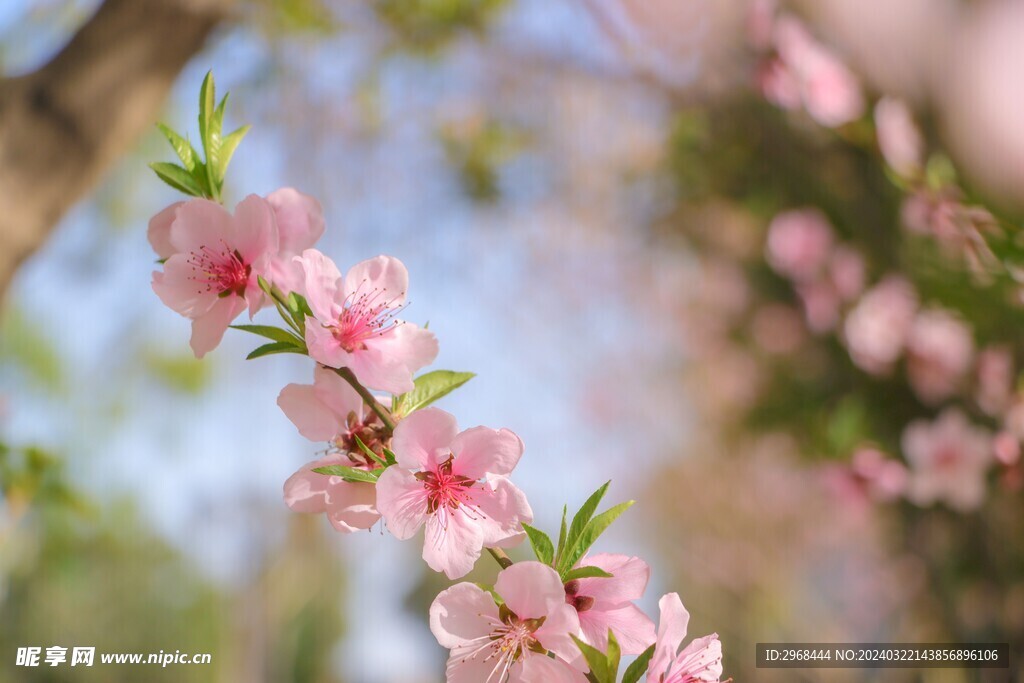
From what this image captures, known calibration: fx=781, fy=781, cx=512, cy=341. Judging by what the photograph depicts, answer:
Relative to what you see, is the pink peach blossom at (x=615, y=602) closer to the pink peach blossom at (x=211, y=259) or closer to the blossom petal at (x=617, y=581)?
the blossom petal at (x=617, y=581)

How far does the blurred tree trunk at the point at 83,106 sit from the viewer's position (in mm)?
679

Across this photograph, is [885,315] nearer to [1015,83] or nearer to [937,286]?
[1015,83]

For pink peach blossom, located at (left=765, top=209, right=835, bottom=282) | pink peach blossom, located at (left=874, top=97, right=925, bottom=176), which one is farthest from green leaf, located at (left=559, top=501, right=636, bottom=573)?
pink peach blossom, located at (left=765, top=209, right=835, bottom=282)

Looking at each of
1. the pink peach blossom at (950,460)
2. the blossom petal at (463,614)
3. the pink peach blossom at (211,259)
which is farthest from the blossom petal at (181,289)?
the pink peach blossom at (950,460)

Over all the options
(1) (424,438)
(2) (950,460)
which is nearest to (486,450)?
(1) (424,438)

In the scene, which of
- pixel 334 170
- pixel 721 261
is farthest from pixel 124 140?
pixel 721 261

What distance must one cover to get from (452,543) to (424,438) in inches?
1.1

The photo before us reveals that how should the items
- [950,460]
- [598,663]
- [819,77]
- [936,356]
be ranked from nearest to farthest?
[598,663] → [950,460] → [936,356] → [819,77]

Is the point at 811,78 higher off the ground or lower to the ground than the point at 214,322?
higher

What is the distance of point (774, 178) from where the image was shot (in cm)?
103

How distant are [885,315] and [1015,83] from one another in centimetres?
30

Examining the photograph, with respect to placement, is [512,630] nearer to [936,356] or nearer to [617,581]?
[617,581]

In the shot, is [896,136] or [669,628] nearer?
[669,628]

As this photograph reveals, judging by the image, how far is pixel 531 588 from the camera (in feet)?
0.56
